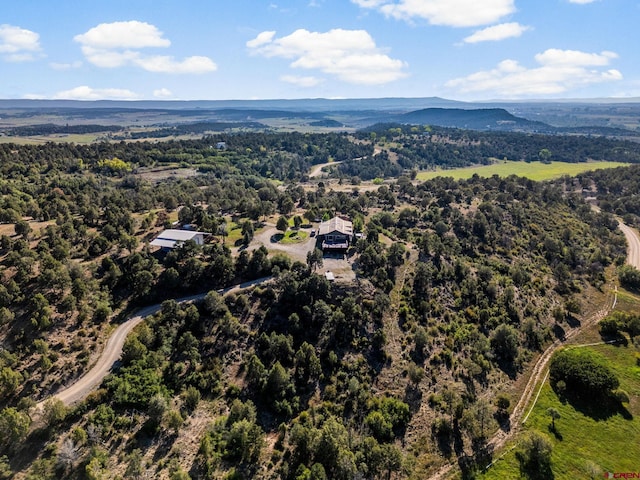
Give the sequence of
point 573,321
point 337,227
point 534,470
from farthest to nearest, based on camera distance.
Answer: point 337,227 < point 573,321 < point 534,470

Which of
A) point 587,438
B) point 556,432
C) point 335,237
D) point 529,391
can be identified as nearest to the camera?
point 587,438

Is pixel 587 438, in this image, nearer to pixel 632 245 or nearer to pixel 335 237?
pixel 335 237

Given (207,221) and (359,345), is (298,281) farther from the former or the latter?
(207,221)

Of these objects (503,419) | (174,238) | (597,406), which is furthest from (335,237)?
(597,406)

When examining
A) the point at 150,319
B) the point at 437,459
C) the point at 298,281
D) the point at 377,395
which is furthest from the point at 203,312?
the point at 437,459

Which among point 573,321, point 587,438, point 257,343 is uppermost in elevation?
point 257,343

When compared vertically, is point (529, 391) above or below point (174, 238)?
below

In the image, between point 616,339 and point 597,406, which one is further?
point 616,339
